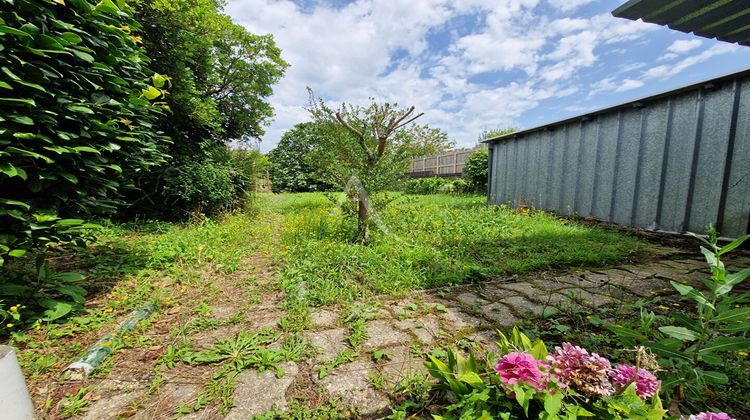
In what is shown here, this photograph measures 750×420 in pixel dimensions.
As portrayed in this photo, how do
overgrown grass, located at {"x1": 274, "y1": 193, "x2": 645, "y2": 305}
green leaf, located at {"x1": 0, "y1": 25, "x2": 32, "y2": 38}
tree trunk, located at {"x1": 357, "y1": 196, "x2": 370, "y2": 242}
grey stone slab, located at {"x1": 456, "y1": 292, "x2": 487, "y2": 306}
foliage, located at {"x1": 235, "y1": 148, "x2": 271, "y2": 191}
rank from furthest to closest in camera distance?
foliage, located at {"x1": 235, "y1": 148, "x2": 271, "y2": 191} → tree trunk, located at {"x1": 357, "y1": 196, "x2": 370, "y2": 242} → overgrown grass, located at {"x1": 274, "y1": 193, "x2": 645, "y2": 305} → grey stone slab, located at {"x1": 456, "y1": 292, "x2": 487, "y2": 306} → green leaf, located at {"x1": 0, "y1": 25, "x2": 32, "y2": 38}

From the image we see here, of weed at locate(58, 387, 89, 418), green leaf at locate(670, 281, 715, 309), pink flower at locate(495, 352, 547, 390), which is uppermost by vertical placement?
green leaf at locate(670, 281, 715, 309)

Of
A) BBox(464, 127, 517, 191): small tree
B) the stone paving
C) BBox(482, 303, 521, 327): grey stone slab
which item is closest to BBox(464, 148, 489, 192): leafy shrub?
BBox(464, 127, 517, 191): small tree

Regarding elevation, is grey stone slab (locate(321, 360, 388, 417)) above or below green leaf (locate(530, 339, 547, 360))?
below

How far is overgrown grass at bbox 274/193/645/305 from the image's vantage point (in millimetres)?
2539

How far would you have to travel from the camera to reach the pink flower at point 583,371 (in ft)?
2.82

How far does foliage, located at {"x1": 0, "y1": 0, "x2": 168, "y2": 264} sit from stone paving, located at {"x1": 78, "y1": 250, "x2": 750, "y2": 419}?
1312mm

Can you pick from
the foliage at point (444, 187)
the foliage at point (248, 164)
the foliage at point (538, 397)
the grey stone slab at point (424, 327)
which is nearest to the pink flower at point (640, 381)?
the foliage at point (538, 397)

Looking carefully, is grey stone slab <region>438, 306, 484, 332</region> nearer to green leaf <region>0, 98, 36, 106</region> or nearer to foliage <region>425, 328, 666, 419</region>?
foliage <region>425, 328, 666, 419</region>

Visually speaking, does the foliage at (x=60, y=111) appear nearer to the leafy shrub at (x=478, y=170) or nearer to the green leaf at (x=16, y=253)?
the green leaf at (x=16, y=253)

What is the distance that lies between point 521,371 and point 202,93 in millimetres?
6034

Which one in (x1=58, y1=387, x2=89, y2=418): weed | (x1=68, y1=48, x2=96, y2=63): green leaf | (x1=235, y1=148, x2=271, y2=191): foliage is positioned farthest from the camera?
(x1=235, y1=148, x2=271, y2=191): foliage

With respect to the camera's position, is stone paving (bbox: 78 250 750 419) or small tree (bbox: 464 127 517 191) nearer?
stone paving (bbox: 78 250 750 419)

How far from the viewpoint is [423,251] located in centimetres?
321

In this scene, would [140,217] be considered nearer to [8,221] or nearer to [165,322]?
[8,221]
